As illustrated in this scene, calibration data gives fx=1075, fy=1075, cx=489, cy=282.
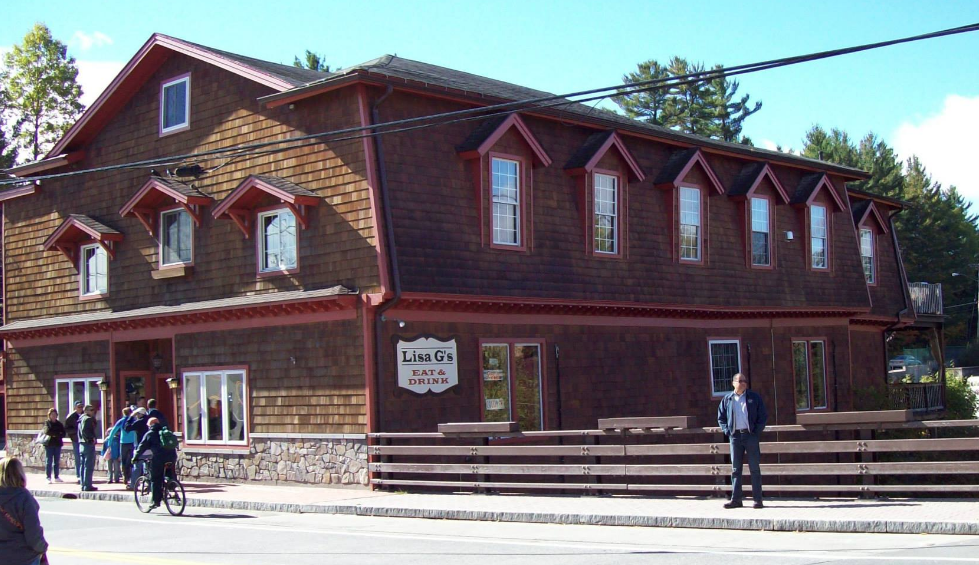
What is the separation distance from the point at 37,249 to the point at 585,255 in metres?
14.6

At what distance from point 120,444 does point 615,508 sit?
39.4 ft

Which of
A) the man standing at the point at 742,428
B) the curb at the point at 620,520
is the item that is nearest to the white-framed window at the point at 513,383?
the curb at the point at 620,520

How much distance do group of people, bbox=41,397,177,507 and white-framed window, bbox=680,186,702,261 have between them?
13025mm

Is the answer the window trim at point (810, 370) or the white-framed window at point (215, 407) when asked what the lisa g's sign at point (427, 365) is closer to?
the white-framed window at point (215, 407)

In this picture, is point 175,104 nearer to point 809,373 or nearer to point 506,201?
point 506,201

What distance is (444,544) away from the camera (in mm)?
13133

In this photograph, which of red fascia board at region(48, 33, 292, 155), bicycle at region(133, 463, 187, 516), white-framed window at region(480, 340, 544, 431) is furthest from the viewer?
red fascia board at region(48, 33, 292, 155)

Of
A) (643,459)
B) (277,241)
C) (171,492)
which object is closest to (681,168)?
(643,459)

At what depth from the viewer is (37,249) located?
2814cm

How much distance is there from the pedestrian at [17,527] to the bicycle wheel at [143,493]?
36.0ft

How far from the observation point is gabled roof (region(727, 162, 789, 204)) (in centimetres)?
2800

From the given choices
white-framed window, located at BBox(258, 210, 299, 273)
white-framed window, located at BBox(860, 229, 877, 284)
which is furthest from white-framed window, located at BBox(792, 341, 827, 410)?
white-framed window, located at BBox(258, 210, 299, 273)

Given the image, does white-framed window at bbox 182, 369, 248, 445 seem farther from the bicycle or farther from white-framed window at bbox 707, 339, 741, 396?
white-framed window at bbox 707, 339, 741, 396

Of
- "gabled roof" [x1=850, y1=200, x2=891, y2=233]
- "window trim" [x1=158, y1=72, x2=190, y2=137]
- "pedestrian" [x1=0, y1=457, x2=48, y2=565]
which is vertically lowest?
"pedestrian" [x1=0, y1=457, x2=48, y2=565]
